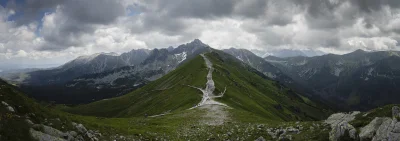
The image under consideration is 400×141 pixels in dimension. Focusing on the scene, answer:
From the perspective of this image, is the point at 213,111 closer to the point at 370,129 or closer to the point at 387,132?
the point at 370,129

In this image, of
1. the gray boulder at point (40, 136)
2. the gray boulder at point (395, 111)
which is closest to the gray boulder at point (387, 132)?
the gray boulder at point (395, 111)

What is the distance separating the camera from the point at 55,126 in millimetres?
23219

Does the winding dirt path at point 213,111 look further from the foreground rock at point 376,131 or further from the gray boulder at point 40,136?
the gray boulder at point 40,136

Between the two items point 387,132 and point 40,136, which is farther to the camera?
point 387,132

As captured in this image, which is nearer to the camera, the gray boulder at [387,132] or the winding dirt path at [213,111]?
the gray boulder at [387,132]

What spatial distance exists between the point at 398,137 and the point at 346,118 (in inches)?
428

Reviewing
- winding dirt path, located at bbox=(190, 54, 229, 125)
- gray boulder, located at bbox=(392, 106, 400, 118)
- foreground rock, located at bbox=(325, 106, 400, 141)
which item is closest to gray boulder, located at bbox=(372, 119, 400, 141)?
foreground rock, located at bbox=(325, 106, 400, 141)

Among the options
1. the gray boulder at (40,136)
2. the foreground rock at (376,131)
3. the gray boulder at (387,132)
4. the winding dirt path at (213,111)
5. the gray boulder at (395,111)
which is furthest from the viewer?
the winding dirt path at (213,111)

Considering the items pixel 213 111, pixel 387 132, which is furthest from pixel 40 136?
pixel 213 111

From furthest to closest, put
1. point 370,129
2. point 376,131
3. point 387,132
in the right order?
point 370,129
point 376,131
point 387,132

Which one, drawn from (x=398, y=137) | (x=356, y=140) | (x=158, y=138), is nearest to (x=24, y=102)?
(x=158, y=138)

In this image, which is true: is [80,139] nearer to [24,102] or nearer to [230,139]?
[24,102]

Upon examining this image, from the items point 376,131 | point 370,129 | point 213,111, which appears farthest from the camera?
point 213,111

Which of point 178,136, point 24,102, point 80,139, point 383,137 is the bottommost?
point 178,136
